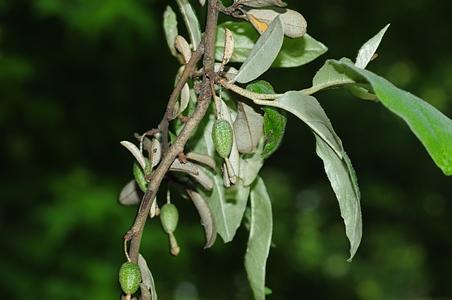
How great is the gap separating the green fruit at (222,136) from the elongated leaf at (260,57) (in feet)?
0.15

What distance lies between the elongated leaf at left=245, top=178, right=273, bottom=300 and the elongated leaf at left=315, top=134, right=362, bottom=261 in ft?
0.45

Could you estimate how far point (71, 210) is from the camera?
11.6 ft

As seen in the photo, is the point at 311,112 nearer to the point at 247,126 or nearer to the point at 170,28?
the point at 247,126

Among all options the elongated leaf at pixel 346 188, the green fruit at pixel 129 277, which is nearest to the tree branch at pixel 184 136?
the green fruit at pixel 129 277

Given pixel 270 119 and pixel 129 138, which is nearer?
pixel 270 119

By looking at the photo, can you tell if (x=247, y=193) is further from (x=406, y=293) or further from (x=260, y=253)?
(x=406, y=293)

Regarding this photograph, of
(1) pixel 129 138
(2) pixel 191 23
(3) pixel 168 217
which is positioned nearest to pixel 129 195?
(3) pixel 168 217

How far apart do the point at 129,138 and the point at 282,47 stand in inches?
121

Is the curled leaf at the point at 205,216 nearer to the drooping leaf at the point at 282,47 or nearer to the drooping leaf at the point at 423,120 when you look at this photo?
the drooping leaf at the point at 282,47

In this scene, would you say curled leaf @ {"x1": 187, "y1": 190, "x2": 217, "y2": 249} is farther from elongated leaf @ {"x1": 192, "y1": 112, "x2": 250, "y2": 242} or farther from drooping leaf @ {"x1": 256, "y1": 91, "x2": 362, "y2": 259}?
drooping leaf @ {"x1": 256, "y1": 91, "x2": 362, "y2": 259}

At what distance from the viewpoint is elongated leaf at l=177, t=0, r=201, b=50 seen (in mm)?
915

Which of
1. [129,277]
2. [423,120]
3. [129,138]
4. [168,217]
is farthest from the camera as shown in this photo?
[129,138]

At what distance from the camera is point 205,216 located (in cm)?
93

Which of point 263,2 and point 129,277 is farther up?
point 263,2
